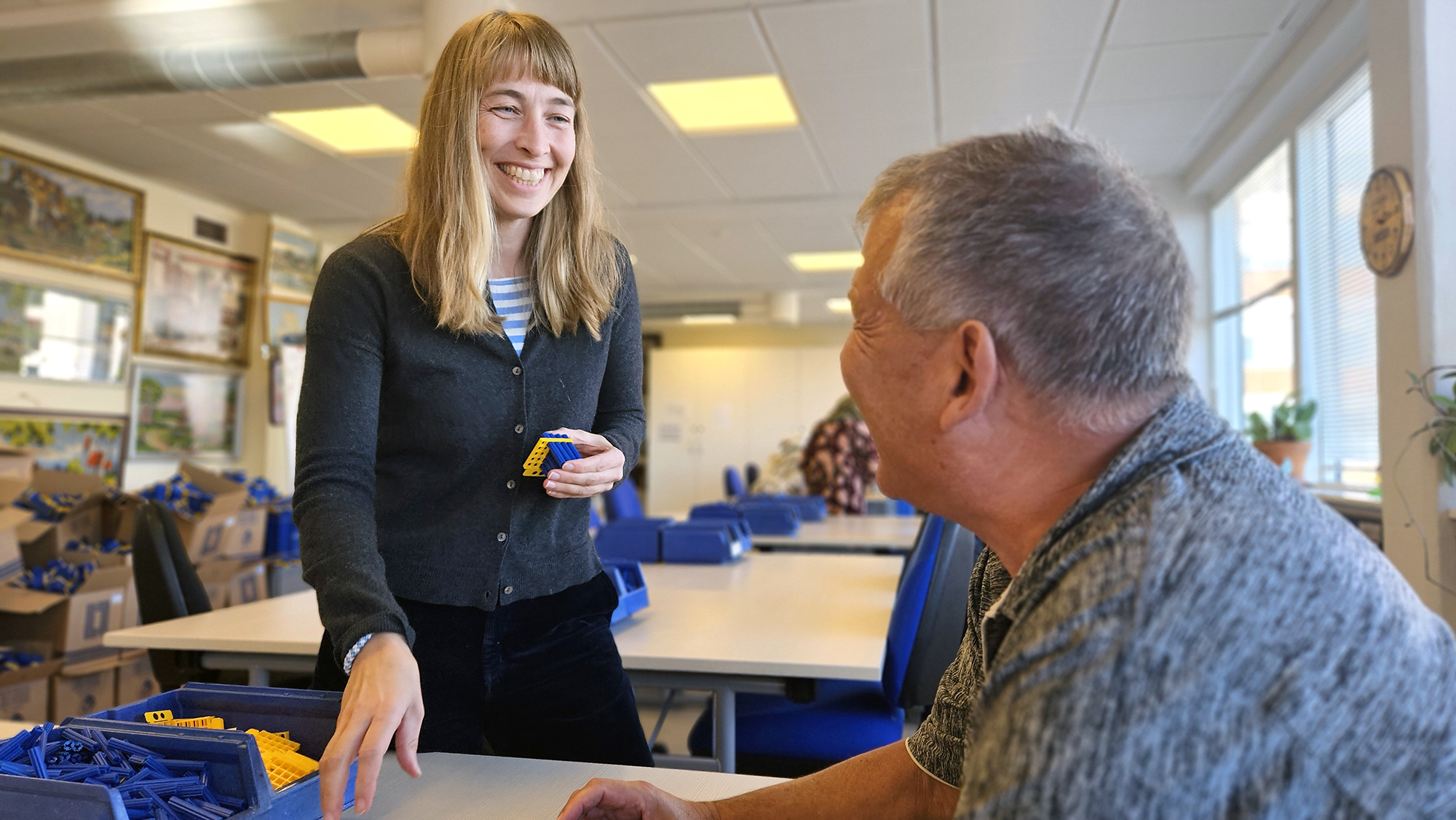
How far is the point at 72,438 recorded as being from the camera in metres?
5.55

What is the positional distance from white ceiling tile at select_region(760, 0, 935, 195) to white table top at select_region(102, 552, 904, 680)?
5.31ft

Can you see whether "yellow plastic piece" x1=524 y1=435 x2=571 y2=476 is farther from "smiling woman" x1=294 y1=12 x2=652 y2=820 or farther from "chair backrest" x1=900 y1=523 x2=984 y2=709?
"chair backrest" x1=900 y1=523 x2=984 y2=709

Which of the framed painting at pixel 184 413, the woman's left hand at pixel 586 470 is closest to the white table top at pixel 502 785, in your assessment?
the woman's left hand at pixel 586 470

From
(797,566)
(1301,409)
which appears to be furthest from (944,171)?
(1301,409)

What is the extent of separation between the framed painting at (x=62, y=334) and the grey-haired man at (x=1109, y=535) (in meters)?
5.86

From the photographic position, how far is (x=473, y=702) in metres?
1.12

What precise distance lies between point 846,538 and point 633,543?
1090 mm

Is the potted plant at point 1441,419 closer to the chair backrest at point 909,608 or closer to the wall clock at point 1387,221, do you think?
the wall clock at point 1387,221

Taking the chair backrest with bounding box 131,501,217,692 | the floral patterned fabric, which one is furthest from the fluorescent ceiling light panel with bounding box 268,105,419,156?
the chair backrest with bounding box 131,501,217,692

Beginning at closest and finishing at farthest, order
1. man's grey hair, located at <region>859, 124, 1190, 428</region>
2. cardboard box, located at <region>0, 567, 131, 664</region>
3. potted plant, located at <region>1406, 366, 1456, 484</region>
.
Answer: man's grey hair, located at <region>859, 124, 1190, 428</region> < potted plant, located at <region>1406, 366, 1456, 484</region> < cardboard box, located at <region>0, 567, 131, 664</region>

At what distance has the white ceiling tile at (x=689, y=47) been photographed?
12.6ft

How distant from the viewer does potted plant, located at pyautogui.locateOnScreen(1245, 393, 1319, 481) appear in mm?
4371

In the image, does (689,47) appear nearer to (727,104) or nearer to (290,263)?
(727,104)

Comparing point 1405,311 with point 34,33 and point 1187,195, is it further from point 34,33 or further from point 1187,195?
point 34,33
